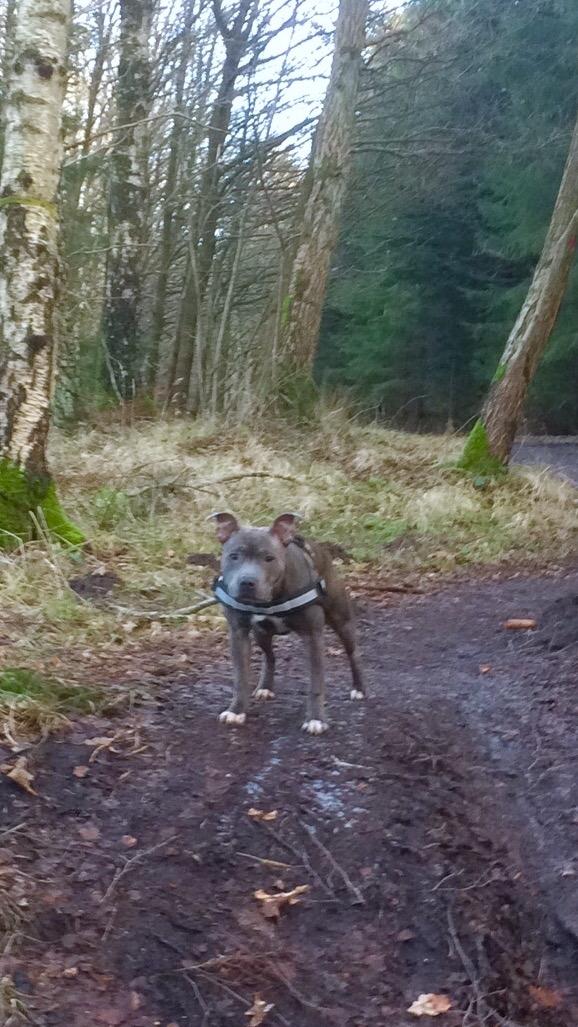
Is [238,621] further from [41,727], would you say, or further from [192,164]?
[192,164]

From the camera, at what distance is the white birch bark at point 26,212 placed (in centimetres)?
671

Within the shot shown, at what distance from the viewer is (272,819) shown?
4.05m

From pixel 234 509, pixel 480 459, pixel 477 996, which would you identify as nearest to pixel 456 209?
pixel 480 459

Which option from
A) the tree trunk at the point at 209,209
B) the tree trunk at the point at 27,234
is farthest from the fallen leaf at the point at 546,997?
the tree trunk at the point at 209,209

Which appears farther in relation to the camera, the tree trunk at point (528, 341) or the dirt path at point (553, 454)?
the dirt path at point (553, 454)

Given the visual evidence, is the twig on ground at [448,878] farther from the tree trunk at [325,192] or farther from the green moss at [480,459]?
the tree trunk at [325,192]

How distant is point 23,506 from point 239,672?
2.73 metres

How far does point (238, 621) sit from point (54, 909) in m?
1.84

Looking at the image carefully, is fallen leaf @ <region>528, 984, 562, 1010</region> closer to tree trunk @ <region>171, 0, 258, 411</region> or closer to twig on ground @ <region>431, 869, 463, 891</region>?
twig on ground @ <region>431, 869, 463, 891</region>

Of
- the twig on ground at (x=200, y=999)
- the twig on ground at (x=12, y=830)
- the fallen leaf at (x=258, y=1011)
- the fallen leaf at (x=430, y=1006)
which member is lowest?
the fallen leaf at (x=430, y=1006)

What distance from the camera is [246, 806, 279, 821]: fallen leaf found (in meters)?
4.04

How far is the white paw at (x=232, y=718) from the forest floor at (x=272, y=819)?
0.05 metres

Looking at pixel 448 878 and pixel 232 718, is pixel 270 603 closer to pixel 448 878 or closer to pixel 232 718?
pixel 232 718

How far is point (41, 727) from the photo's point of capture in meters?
4.45
